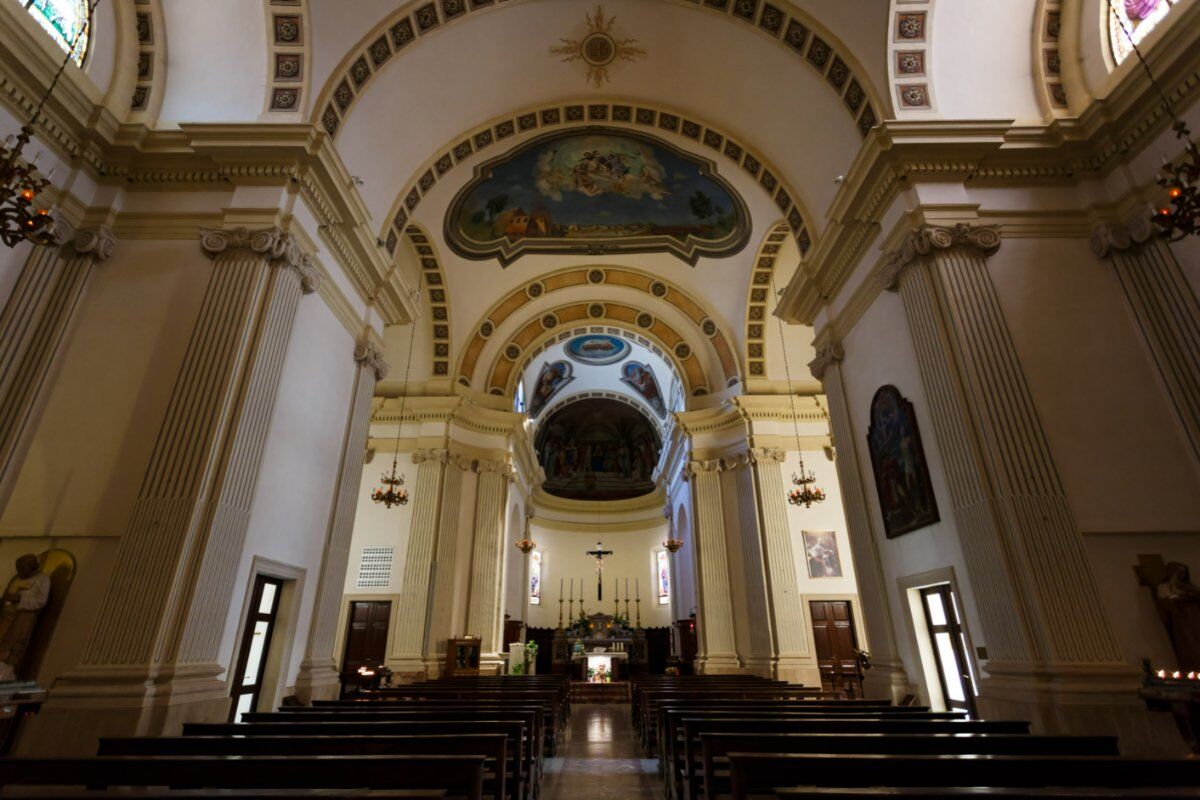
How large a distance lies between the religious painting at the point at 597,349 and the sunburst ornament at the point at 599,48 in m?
10.1

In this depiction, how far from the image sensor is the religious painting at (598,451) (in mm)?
25438

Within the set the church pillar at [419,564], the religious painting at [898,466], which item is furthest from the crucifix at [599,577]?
the religious painting at [898,466]

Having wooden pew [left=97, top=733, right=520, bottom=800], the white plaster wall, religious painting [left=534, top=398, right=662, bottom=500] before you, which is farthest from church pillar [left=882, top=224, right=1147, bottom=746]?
religious painting [left=534, top=398, right=662, bottom=500]

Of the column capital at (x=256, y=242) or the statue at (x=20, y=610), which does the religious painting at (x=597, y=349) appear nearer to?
the column capital at (x=256, y=242)

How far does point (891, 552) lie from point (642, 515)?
59.0 ft

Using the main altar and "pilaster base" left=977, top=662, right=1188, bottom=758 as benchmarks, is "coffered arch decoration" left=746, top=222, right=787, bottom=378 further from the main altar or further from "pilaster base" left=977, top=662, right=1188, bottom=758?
the main altar

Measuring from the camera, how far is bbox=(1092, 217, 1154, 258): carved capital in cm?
605

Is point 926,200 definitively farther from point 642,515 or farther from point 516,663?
point 642,515

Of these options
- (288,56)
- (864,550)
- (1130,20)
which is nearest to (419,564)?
(864,550)

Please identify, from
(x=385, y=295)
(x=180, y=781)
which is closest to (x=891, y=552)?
(x=180, y=781)

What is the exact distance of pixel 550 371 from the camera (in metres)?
20.7

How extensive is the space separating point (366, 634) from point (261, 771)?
38.4 feet

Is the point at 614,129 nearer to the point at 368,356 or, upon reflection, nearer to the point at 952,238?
the point at 368,356

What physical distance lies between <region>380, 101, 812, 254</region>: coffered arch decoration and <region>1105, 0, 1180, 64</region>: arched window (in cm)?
404
